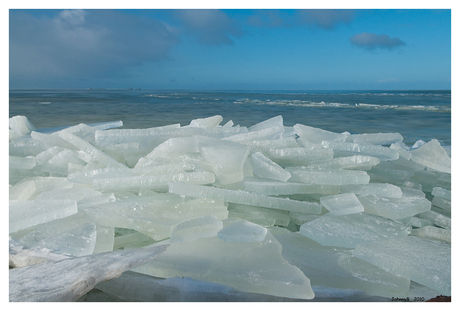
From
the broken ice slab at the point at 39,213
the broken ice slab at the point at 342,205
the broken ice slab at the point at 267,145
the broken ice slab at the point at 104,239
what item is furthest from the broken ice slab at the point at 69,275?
the broken ice slab at the point at 267,145

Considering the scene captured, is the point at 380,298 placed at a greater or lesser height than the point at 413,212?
lesser

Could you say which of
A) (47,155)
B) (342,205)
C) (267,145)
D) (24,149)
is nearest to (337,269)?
(342,205)

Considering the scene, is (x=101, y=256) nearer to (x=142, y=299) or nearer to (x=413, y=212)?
(x=142, y=299)

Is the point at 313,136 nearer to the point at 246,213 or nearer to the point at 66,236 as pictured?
the point at 246,213
